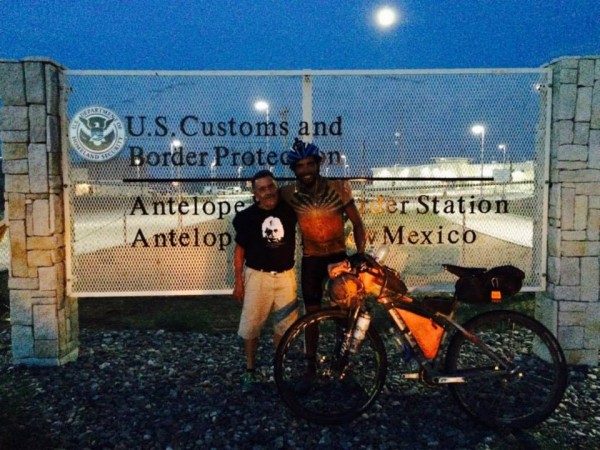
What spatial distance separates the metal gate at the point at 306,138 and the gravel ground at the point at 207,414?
800 millimetres

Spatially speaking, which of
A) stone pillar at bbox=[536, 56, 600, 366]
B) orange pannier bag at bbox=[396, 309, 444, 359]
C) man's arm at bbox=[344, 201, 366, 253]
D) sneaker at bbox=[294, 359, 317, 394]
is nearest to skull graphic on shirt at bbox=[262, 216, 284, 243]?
man's arm at bbox=[344, 201, 366, 253]

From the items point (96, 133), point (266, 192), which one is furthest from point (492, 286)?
point (96, 133)

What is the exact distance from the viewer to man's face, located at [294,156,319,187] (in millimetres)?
4125

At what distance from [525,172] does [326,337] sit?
8.46 ft

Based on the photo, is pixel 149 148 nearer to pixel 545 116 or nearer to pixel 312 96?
pixel 312 96

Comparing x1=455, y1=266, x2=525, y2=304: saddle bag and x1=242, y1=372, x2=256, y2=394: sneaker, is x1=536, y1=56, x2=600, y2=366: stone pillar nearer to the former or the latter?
x1=455, y1=266, x2=525, y2=304: saddle bag

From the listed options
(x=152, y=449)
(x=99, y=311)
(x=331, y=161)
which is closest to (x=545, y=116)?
(x=331, y=161)

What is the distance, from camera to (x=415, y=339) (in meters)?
3.83

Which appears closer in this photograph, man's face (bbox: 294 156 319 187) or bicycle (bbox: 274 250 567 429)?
bicycle (bbox: 274 250 567 429)

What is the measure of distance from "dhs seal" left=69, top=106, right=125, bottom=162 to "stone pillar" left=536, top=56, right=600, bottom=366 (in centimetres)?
420

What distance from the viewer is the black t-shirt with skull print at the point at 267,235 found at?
4238 mm

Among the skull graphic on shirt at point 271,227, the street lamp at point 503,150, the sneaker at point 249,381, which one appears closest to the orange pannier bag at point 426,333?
the skull graphic on shirt at point 271,227

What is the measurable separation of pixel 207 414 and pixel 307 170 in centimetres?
205

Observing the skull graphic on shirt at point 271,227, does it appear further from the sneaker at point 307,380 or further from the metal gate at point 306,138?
the sneaker at point 307,380
